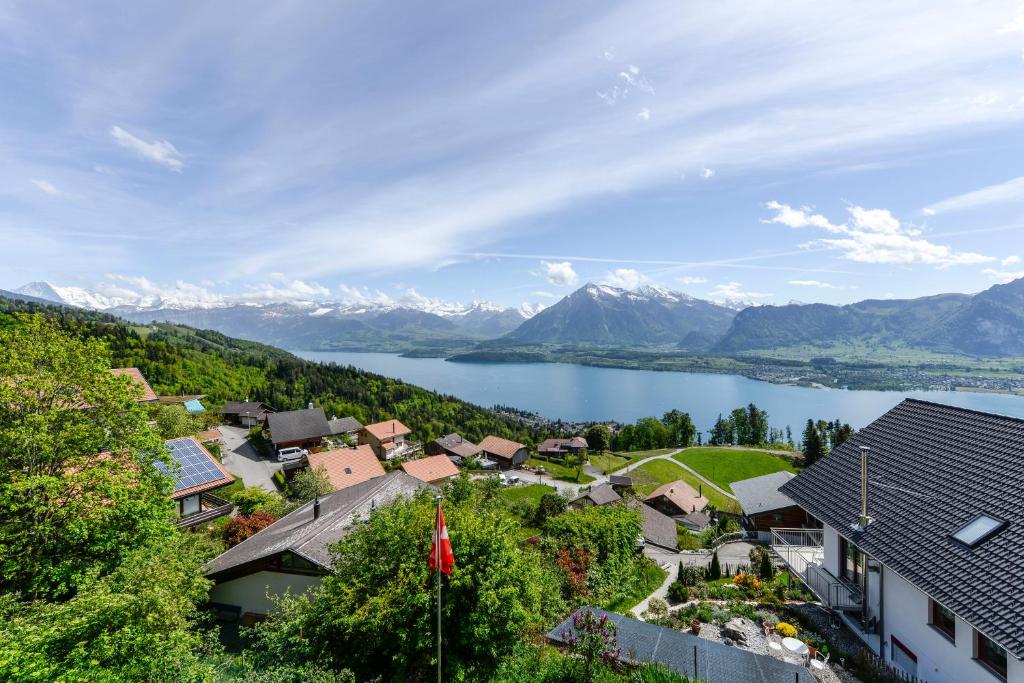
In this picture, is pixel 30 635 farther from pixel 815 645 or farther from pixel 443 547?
pixel 815 645

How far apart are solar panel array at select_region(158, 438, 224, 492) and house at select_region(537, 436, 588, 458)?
63426 mm

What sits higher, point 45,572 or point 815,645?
point 45,572

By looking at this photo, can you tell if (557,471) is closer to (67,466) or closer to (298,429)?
(298,429)

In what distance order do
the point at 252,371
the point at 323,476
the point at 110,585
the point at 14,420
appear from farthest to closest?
the point at 252,371
the point at 323,476
the point at 14,420
the point at 110,585

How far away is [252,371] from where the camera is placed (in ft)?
339

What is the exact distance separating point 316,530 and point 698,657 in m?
13.5

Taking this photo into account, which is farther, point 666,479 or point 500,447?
point 500,447

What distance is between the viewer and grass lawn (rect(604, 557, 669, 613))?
63.3ft

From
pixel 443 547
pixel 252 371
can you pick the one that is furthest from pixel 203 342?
pixel 443 547

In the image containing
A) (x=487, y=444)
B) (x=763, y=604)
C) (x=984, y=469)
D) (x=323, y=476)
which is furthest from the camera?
(x=487, y=444)

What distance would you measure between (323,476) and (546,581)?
25.4 m

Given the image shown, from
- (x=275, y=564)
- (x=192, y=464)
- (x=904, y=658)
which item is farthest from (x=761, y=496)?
(x=192, y=464)

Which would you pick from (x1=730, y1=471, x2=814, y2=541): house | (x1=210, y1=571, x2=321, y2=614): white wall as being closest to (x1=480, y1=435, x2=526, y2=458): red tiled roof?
(x1=730, y1=471, x2=814, y2=541): house

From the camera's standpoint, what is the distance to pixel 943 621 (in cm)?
1010
